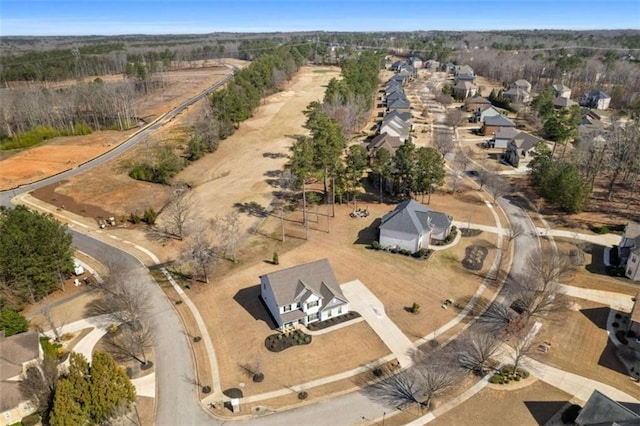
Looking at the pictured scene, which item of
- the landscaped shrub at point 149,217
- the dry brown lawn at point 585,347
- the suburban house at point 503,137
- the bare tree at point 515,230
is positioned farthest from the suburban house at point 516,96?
the landscaped shrub at point 149,217

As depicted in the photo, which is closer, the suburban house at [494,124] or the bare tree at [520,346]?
the bare tree at [520,346]

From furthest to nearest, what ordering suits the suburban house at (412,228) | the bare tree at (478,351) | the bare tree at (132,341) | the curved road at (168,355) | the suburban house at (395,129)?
the suburban house at (395,129) < the suburban house at (412,228) < the bare tree at (132,341) < the bare tree at (478,351) < the curved road at (168,355)

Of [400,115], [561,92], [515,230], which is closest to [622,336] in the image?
[515,230]

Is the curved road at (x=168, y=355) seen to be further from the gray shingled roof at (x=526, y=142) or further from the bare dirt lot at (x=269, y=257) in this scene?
the gray shingled roof at (x=526, y=142)

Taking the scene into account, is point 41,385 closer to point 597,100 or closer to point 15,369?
point 15,369

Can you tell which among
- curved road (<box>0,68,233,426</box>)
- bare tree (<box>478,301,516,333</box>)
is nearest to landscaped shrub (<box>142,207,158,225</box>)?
curved road (<box>0,68,233,426</box>)
